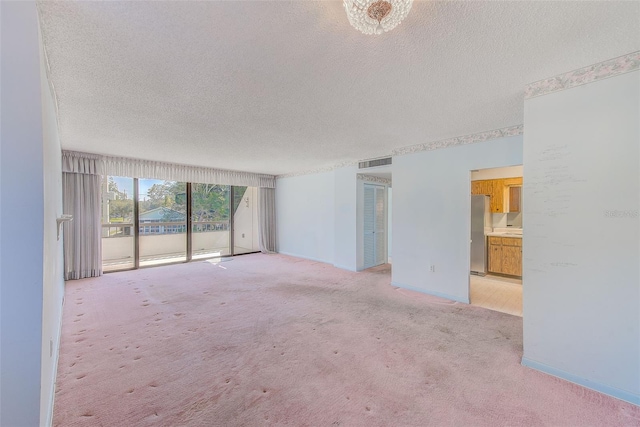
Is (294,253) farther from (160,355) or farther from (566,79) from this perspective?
(566,79)

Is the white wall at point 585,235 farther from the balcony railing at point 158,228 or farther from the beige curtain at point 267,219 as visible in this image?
the balcony railing at point 158,228

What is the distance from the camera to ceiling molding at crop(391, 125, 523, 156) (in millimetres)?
3178

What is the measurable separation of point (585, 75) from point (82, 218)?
711 centimetres

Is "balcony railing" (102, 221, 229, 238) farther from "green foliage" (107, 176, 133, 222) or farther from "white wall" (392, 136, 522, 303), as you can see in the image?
"white wall" (392, 136, 522, 303)

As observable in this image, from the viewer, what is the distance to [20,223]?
1.14 meters

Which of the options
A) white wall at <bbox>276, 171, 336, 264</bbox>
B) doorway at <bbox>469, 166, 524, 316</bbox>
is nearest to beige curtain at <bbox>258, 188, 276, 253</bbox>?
white wall at <bbox>276, 171, 336, 264</bbox>

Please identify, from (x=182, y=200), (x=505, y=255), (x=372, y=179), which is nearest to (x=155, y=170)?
(x=182, y=200)

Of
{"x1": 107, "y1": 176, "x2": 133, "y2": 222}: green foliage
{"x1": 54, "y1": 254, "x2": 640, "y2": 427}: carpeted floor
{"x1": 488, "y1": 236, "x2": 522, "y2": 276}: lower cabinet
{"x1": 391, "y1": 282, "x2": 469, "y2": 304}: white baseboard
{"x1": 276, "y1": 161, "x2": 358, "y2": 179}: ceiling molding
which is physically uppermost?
{"x1": 276, "y1": 161, "x2": 358, "y2": 179}: ceiling molding

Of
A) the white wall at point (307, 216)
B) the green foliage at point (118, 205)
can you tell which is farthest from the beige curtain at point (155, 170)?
the white wall at point (307, 216)

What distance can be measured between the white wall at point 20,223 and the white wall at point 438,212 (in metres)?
4.10

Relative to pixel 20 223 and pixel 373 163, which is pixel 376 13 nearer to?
pixel 20 223

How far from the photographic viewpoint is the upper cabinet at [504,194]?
506cm

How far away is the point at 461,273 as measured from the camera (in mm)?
3590

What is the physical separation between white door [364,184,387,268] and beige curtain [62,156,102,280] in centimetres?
537
